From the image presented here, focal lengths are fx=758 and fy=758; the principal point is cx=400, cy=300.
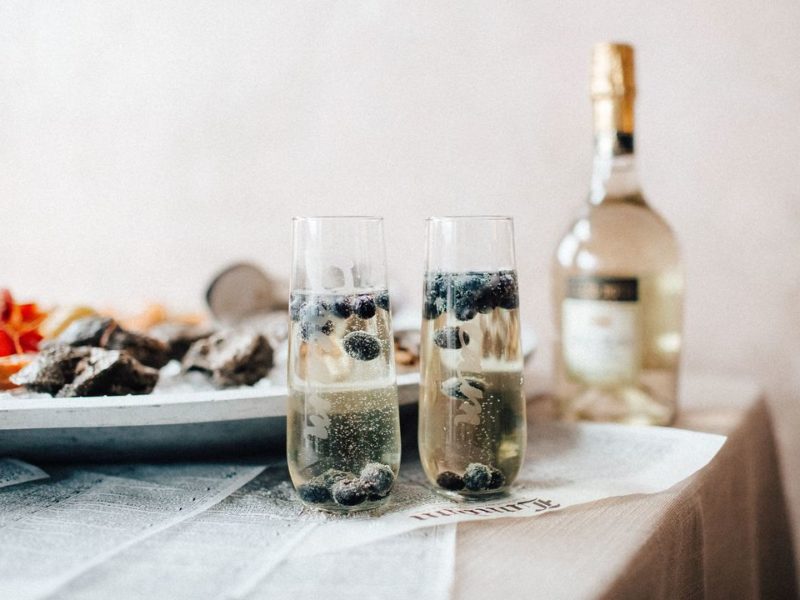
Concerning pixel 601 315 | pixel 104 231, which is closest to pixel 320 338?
pixel 601 315

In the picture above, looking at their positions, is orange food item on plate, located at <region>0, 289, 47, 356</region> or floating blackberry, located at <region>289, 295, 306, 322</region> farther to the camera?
orange food item on plate, located at <region>0, 289, 47, 356</region>

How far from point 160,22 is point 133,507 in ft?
3.37

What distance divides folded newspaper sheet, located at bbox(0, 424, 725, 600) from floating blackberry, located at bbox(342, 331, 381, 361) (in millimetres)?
118

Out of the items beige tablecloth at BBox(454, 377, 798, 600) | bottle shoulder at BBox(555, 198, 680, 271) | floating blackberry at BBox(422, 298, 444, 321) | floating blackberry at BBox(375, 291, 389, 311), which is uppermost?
bottle shoulder at BBox(555, 198, 680, 271)

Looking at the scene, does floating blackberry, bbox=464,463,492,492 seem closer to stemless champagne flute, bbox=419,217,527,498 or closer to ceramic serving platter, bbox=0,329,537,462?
stemless champagne flute, bbox=419,217,527,498

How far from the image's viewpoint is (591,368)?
2.69 feet

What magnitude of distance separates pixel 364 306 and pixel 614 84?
1.37 feet

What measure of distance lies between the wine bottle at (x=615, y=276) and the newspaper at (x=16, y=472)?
1.78 feet

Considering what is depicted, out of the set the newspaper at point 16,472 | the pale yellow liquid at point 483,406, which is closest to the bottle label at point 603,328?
the pale yellow liquid at point 483,406

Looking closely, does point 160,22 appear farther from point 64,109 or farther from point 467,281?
point 467,281

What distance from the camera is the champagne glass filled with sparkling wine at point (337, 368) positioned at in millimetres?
560

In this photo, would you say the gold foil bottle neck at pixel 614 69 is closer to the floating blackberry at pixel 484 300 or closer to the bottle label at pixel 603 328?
the bottle label at pixel 603 328

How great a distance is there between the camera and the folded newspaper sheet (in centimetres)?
45

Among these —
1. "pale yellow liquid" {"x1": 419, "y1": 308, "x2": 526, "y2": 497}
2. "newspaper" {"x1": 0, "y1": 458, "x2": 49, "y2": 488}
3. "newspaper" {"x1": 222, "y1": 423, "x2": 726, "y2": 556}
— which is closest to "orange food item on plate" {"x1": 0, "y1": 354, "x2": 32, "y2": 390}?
"newspaper" {"x1": 0, "y1": 458, "x2": 49, "y2": 488}
